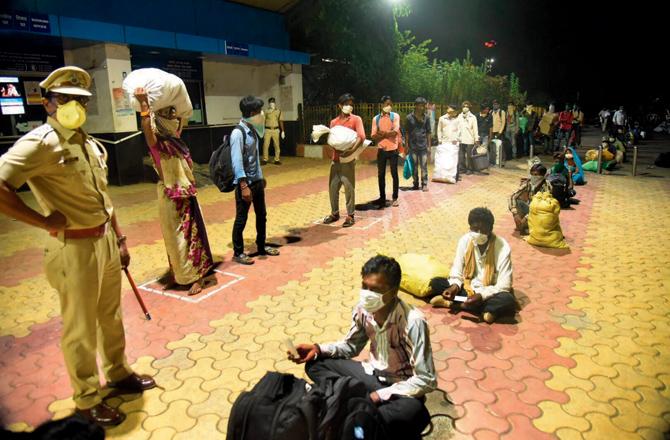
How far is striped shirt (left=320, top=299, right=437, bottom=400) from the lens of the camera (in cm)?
254

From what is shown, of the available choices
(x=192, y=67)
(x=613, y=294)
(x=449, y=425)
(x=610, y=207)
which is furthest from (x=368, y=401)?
(x=192, y=67)

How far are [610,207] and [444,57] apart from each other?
29213 mm

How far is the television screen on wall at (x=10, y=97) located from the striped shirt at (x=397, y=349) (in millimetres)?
12114

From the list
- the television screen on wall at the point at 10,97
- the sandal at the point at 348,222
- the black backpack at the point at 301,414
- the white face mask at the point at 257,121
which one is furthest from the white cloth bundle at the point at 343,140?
the television screen on wall at the point at 10,97

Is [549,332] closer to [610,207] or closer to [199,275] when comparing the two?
[199,275]

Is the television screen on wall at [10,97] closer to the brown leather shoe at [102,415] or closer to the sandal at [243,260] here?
the sandal at [243,260]

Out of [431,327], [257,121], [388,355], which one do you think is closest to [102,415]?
[388,355]

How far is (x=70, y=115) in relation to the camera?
2686 mm

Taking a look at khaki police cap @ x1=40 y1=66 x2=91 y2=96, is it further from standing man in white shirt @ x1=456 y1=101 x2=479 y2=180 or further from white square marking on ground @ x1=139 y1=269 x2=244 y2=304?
standing man in white shirt @ x1=456 y1=101 x2=479 y2=180

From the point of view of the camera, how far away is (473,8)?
3459 centimetres

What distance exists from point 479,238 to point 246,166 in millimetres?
2917

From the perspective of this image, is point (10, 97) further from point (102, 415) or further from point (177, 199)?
point (102, 415)

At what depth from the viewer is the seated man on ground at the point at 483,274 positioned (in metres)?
4.18

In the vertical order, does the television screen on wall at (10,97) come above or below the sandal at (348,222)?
above
